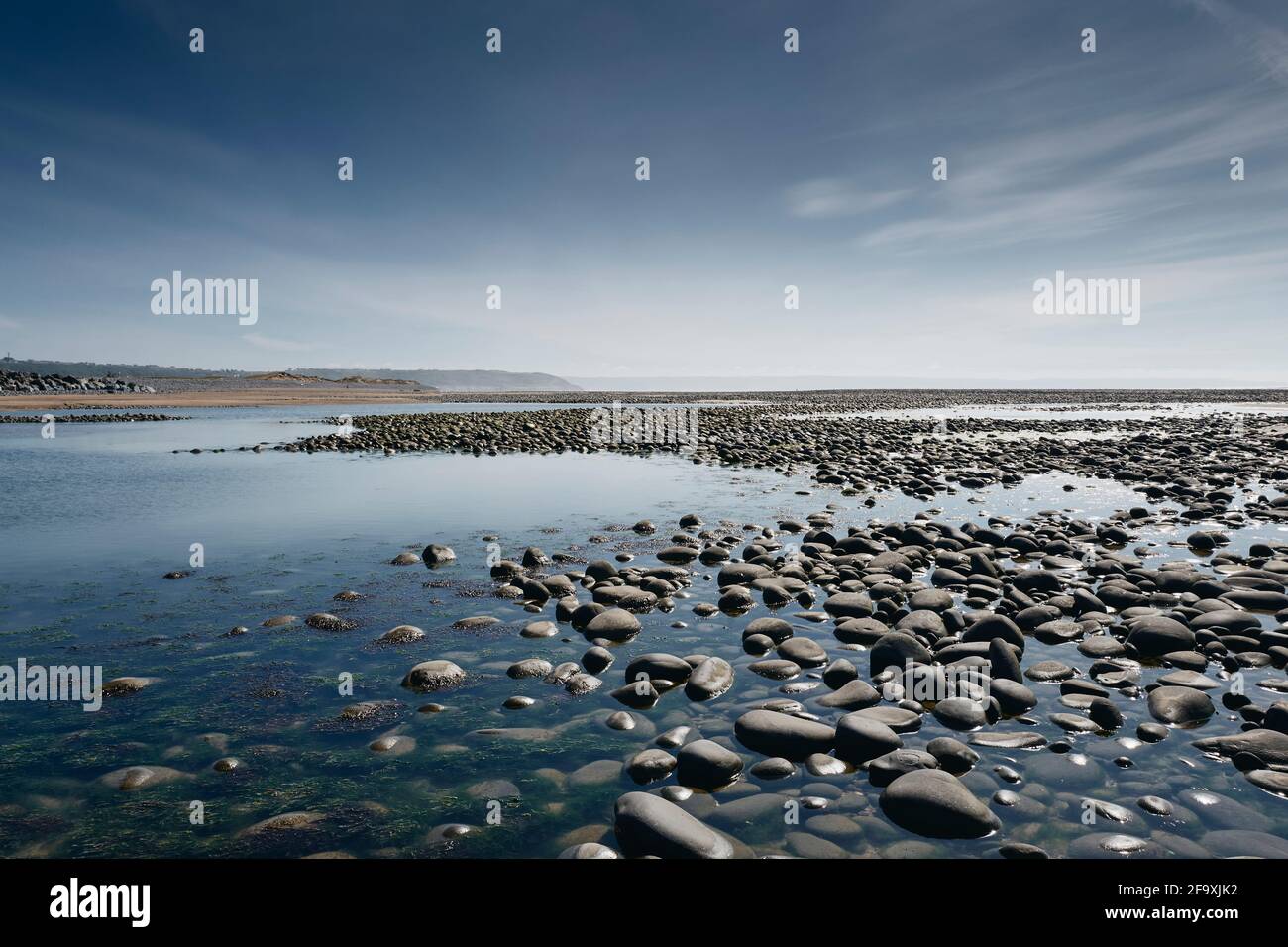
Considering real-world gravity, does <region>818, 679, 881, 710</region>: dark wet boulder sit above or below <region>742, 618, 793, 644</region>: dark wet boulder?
below

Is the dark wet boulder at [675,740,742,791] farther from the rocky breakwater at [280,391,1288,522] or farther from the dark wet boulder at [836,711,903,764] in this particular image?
the rocky breakwater at [280,391,1288,522]

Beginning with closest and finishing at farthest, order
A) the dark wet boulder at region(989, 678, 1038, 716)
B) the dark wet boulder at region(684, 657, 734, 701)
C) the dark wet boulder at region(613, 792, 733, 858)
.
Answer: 1. the dark wet boulder at region(613, 792, 733, 858)
2. the dark wet boulder at region(989, 678, 1038, 716)
3. the dark wet boulder at region(684, 657, 734, 701)

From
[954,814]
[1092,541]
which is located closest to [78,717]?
[954,814]

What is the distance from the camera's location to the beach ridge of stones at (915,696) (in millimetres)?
3855

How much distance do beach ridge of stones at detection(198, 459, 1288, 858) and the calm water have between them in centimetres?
7

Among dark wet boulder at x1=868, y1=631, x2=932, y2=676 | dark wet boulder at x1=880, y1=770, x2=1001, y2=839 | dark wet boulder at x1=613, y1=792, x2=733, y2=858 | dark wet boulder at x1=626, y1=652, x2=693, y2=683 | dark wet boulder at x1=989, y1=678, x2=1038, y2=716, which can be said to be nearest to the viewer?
dark wet boulder at x1=613, y1=792, x2=733, y2=858

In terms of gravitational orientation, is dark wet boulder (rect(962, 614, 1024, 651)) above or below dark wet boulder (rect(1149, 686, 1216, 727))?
above

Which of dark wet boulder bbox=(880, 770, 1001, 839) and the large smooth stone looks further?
the large smooth stone

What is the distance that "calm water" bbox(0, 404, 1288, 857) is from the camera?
3.88 metres

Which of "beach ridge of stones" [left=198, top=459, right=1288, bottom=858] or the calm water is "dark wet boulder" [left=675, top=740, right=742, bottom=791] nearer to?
"beach ridge of stones" [left=198, top=459, right=1288, bottom=858]

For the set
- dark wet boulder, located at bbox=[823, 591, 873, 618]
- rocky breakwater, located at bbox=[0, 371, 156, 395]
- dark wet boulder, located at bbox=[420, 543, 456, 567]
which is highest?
rocky breakwater, located at bbox=[0, 371, 156, 395]

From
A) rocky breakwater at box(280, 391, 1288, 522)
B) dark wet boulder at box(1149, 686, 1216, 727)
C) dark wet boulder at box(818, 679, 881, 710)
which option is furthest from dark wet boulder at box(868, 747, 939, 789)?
rocky breakwater at box(280, 391, 1288, 522)

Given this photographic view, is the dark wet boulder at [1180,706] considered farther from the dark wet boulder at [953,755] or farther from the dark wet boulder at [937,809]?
the dark wet boulder at [937,809]

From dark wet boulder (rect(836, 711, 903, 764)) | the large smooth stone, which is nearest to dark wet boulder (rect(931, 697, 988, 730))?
dark wet boulder (rect(836, 711, 903, 764))
